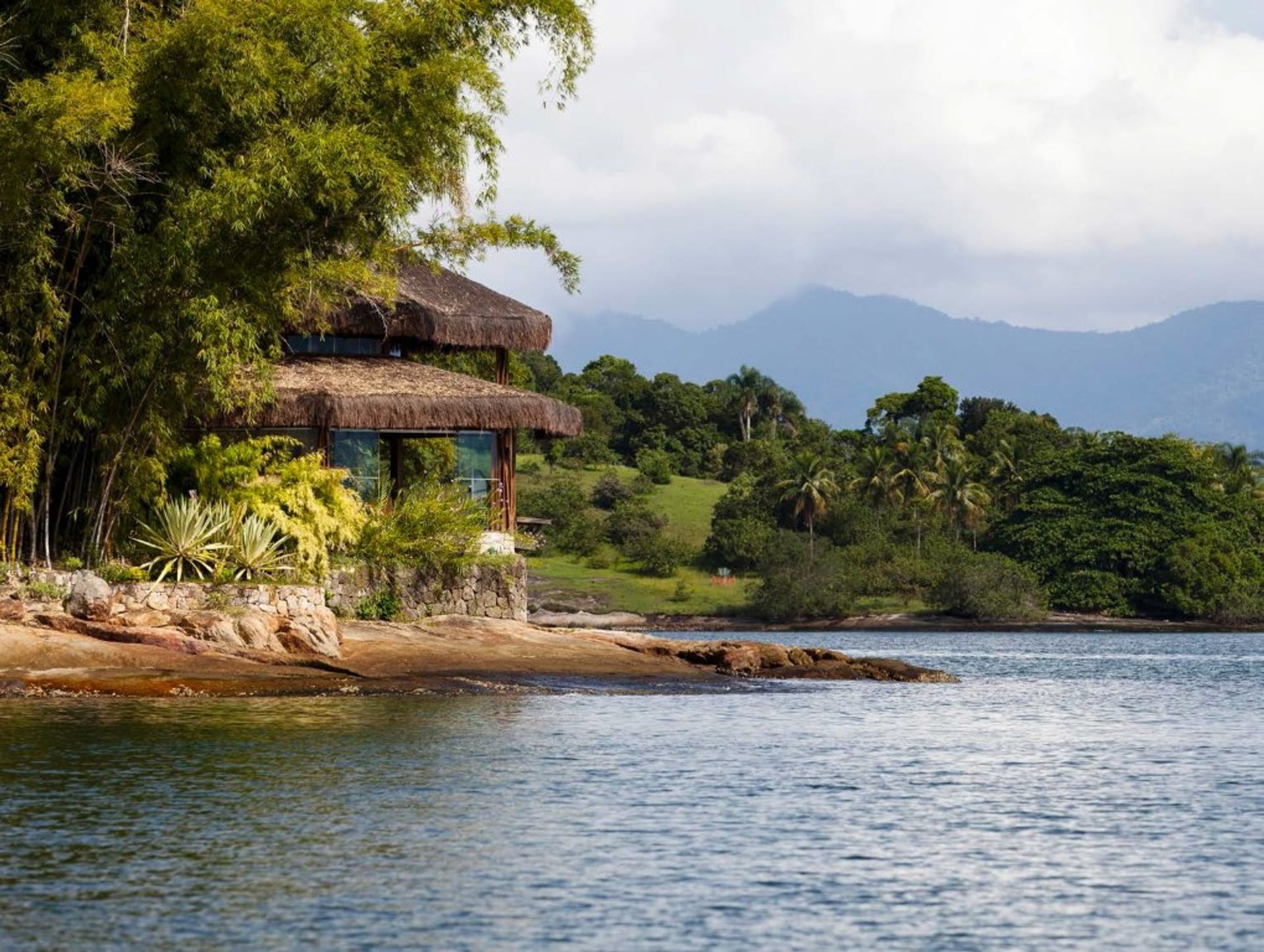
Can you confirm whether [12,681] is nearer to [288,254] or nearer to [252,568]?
[252,568]

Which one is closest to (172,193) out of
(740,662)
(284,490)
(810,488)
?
(284,490)

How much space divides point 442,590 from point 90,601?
7.12 m

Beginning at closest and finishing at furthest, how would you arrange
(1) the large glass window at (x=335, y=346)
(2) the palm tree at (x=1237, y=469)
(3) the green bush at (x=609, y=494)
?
(1) the large glass window at (x=335, y=346) → (2) the palm tree at (x=1237, y=469) → (3) the green bush at (x=609, y=494)

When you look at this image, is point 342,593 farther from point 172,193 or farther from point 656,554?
point 656,554

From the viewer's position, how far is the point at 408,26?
28859 mm

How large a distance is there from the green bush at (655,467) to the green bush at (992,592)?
1928cm

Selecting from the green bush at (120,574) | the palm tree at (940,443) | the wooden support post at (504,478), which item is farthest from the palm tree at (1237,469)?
the green bush at (120,574)

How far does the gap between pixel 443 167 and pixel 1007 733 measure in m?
13.6

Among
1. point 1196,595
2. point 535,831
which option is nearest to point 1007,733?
point 535,831

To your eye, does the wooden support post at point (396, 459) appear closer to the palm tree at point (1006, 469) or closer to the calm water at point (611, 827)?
the calm water at point (611, 827)

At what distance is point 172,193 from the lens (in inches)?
1085

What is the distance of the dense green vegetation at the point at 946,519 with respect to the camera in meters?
83.8

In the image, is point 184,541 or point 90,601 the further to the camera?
point 184,541

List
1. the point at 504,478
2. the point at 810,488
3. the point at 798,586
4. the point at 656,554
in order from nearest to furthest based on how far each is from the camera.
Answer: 1. the point at 504,478
2. the point at 798,586
3. the point at 656,554
4. the point at 810,488
